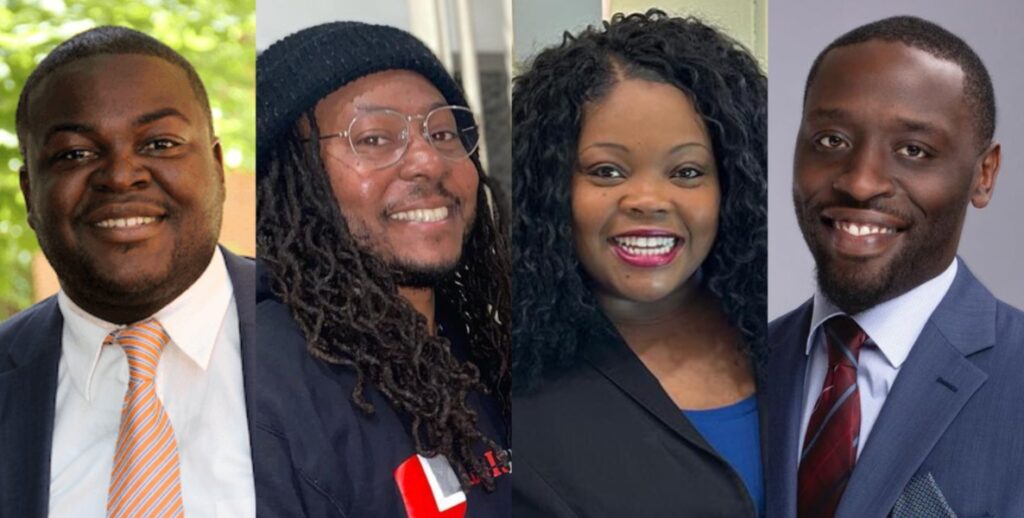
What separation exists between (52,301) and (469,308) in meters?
0.94

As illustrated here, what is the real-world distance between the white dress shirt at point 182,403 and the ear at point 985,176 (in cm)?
182

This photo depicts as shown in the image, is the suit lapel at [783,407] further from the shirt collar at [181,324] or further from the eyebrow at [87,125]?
the eyebrow at [87,125]

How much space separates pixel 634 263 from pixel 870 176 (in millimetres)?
749

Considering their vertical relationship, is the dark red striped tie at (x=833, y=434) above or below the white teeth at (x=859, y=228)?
below

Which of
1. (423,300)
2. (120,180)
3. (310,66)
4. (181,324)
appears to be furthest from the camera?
(181,324)

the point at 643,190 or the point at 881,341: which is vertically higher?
the point at 643,190

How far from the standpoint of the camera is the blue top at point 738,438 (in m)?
2.77

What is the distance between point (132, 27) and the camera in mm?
2852

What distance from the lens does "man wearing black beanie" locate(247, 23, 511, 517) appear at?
2.58m

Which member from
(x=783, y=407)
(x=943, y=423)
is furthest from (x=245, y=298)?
(x=943, y=423)

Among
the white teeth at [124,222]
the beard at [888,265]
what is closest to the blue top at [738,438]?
the beard at [888,265]

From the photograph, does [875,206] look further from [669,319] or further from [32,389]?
[32,389]

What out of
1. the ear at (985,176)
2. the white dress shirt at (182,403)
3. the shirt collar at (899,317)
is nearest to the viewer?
the white dress shirt at (182,403)

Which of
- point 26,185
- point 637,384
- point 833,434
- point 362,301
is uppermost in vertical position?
point 26,185
